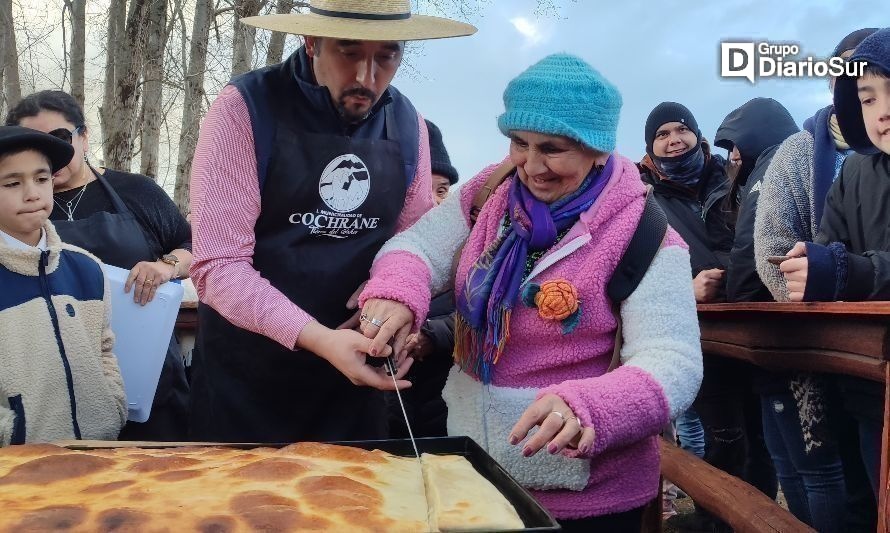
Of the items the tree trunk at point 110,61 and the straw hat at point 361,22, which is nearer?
the straw hat at point 361,22

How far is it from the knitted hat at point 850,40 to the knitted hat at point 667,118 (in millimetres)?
1672

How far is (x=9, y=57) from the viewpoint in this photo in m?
12.1

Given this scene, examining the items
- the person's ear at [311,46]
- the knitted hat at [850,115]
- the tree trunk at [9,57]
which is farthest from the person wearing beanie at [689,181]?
the tree trunk at [9,57]

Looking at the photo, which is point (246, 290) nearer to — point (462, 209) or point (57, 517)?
point (462, 209)

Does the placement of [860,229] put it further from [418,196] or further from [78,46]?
[78,46]

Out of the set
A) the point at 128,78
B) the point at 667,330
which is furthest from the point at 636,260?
the point at 128,78

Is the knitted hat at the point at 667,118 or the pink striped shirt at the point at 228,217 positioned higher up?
the knitted hat at the point at 667,118

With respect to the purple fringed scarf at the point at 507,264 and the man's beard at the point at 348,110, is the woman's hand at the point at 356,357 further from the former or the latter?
the man's beard at the point at 348,110

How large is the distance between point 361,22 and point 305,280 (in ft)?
A: 2.47

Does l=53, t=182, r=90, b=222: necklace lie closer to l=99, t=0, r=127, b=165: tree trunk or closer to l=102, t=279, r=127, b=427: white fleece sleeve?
l=102, t=279, r=127, b=427: white fleece sleeve

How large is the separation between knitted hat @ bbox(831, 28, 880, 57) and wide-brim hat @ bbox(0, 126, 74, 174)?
283cm

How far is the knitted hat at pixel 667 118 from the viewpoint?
5.09 metres

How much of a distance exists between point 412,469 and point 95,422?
54.2 inches

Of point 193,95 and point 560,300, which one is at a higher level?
point 193,95
